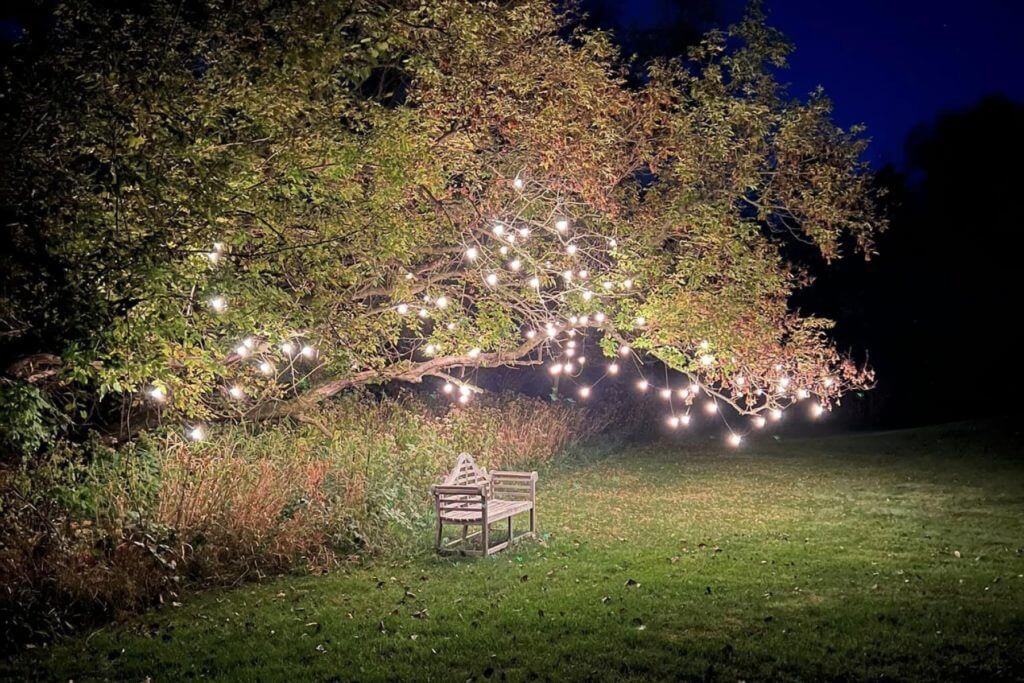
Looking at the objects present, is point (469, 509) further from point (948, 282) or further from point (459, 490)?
point (948, 282)

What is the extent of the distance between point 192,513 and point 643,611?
4298 mm

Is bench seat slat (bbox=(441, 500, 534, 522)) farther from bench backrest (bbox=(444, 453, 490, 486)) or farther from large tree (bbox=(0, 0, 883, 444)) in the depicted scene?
large tree (bbox=(0, 0, 883, 444))

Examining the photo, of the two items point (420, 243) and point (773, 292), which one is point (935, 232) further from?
point (420, 243)

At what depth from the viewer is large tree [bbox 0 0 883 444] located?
6.53 meters

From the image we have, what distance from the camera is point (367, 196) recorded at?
931cm

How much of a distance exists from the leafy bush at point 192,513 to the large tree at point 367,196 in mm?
729

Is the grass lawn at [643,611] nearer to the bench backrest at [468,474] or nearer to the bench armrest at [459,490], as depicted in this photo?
the bench armrest at [459,490]

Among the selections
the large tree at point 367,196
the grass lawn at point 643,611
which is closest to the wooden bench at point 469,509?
the grass lawn at point 643,611

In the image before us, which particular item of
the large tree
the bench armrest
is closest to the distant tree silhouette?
the large tree

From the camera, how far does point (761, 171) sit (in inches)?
503

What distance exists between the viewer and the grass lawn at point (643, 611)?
5621 millimetres

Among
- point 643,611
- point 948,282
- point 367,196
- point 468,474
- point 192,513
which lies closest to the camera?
point 643,611

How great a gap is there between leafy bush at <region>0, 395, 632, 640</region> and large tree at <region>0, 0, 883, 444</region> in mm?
729

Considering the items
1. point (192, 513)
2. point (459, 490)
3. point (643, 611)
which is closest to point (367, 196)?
point (459, 490)
